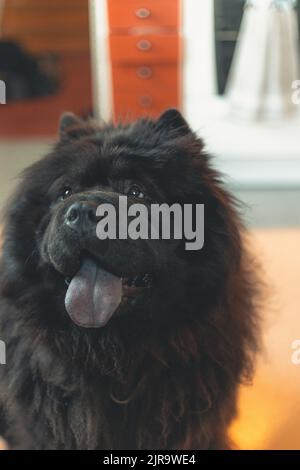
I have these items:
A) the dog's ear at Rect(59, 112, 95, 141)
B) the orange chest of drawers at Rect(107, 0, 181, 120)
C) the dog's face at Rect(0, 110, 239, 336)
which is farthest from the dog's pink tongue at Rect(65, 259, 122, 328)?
the orange chest of drawers at Rect(107, 0, 181, 120)

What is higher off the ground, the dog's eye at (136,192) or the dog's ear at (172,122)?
the dog's ear at (172,122)

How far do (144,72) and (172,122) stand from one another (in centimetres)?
201

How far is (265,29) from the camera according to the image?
9.46 feet

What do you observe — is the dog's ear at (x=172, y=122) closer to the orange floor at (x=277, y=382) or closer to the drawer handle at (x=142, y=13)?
the orange floor at (x=277, y=382)

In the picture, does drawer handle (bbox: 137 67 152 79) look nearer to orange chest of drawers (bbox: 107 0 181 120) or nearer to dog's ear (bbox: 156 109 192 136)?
orange chest of drawers (bbox: 107 0 181 120)

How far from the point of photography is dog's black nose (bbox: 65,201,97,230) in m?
0.96

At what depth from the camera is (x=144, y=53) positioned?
10.0ft

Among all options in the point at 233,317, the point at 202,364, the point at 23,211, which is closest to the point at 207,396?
the point at 202,364

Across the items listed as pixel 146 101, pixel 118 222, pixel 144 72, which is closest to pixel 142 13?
pixel 144 72

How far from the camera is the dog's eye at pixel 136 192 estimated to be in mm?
1103

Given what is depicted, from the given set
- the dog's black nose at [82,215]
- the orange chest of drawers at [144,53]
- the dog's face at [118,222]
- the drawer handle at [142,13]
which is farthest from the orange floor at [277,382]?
the drawer handle at [142,13]

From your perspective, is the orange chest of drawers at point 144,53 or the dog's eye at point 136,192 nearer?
the dog's eye at point 136,192

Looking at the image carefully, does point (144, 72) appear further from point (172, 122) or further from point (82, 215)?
point (82, 215)

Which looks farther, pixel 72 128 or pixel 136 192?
pixel 72 128
